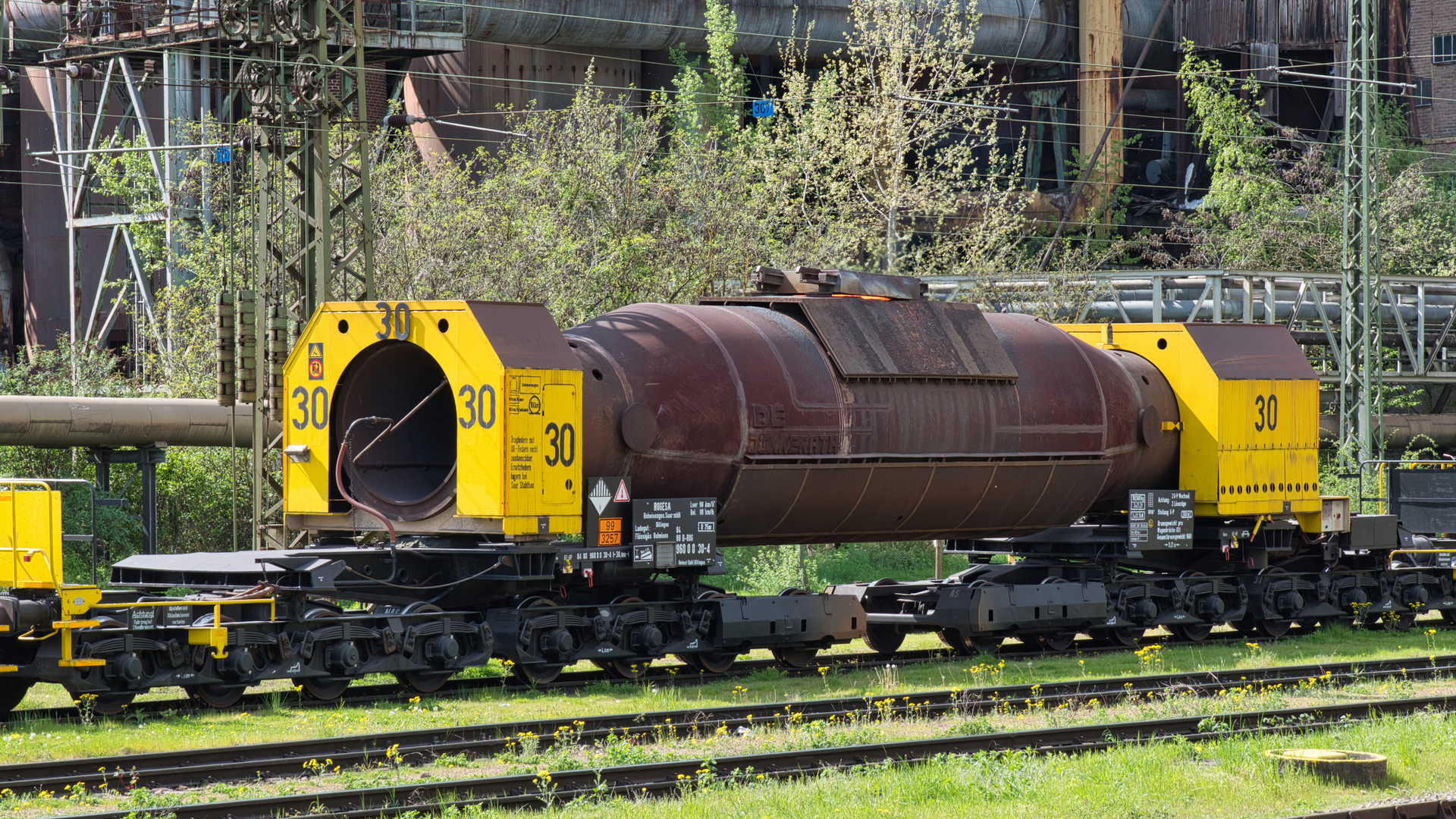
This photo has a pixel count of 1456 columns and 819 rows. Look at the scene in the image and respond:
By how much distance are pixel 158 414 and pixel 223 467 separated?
4.04 m

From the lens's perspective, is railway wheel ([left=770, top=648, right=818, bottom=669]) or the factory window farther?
the factory window

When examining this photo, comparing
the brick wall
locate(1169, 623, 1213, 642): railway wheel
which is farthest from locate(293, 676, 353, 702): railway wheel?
the brick wall

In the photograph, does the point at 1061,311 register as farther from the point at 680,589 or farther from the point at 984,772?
the point at 984,772

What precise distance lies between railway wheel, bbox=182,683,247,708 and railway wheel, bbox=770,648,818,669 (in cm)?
558

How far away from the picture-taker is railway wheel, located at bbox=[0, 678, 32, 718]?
12461mm

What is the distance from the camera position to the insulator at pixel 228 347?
827 inches

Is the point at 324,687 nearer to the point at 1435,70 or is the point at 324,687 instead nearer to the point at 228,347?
the point at 228,347

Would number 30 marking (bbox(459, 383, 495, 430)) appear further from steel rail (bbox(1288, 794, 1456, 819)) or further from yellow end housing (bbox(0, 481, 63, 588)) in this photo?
steel rail (bbox(1288, 794, 1456, 819))

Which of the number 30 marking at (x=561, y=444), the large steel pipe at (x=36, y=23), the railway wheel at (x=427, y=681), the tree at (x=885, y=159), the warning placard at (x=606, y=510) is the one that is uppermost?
the large steel pipe at (x=36, y=23)

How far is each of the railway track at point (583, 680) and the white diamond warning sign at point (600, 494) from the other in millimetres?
1696

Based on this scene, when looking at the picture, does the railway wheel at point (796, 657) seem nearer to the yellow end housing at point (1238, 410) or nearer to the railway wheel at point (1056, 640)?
the railway wheel at point (1056, 640)

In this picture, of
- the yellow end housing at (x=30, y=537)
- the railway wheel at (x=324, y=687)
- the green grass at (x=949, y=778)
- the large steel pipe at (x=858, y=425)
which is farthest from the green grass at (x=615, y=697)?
the large steel pipe at (x=858, y=425)

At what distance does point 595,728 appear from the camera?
12055mm

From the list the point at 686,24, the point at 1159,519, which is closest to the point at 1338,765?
the point at 1159,519
